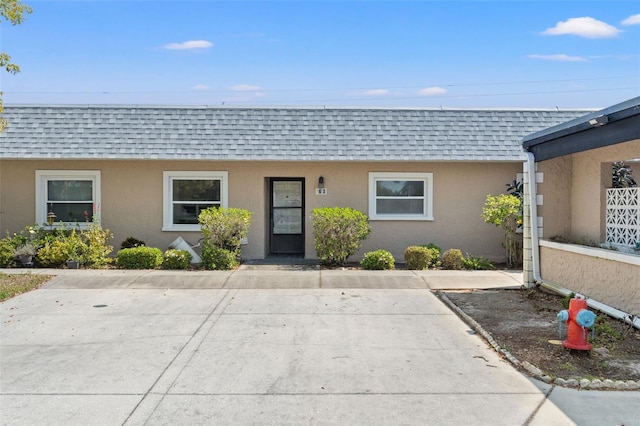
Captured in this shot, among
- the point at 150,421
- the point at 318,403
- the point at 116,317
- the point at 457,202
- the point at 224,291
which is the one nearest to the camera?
the point at 150,421

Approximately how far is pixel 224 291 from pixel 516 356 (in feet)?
19.3

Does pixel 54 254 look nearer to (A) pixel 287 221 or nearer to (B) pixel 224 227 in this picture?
(B) pixel 224 227

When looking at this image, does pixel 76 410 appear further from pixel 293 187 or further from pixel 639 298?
pixel 293 187

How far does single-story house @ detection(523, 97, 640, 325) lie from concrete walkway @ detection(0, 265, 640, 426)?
230 cm

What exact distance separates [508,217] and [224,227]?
6.67 m

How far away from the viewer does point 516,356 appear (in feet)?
22.3

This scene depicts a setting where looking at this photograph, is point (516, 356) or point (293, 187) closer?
point (516, 356)

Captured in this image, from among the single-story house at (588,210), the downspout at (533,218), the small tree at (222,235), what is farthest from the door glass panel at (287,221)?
the downspout at (533,218)

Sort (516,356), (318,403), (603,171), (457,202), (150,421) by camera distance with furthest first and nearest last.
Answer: (457,202), (603,171), (516,356), (318,403), (150,421)

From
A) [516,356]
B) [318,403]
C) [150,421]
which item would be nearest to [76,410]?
[150,421]

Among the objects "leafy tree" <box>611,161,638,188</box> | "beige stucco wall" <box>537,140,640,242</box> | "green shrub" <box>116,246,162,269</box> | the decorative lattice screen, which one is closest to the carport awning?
"beige stucco wall" <box>537,140,640,242</box>

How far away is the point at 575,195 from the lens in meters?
10.9

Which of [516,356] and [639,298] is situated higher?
[639,298]

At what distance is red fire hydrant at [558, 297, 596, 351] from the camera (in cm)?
654
